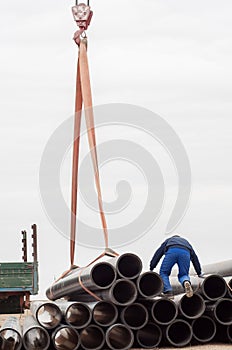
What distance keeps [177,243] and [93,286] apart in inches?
62.1

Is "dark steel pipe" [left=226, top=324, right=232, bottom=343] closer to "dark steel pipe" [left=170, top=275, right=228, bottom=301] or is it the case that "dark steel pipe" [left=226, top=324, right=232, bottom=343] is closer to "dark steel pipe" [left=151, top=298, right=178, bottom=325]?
"dark steel pipe" [left=170, top=275, right=228, bottom=301]

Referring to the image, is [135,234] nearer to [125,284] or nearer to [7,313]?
[125,284]

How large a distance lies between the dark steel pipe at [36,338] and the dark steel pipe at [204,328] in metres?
2.15

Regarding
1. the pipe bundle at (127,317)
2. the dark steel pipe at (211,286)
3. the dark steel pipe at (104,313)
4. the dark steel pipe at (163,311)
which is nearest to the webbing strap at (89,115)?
the pipe bundle at (127,317)

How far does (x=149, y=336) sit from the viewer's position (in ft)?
40.3

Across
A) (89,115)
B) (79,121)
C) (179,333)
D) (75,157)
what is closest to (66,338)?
(179,333)

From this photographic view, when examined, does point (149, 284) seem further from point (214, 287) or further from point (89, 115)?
point (89, 115)

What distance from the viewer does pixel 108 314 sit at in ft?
39.7

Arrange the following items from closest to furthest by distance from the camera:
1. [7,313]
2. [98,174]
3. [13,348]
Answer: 1. [13,348]
2. [98,174]
3. [7,313]

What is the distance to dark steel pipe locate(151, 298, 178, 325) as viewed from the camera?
39.7 ft

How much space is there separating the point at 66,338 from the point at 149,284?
1.42 m

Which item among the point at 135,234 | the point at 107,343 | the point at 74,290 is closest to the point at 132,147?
the point at 135,234

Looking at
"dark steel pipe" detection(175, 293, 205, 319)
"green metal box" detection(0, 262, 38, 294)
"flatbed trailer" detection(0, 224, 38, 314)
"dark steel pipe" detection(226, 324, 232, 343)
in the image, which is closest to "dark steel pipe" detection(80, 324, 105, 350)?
"dark steel pipe" detection(175, 293, 205, 319)

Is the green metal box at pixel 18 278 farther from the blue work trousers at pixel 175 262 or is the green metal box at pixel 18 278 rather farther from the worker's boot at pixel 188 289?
the worker's boot at pixel 188 289
